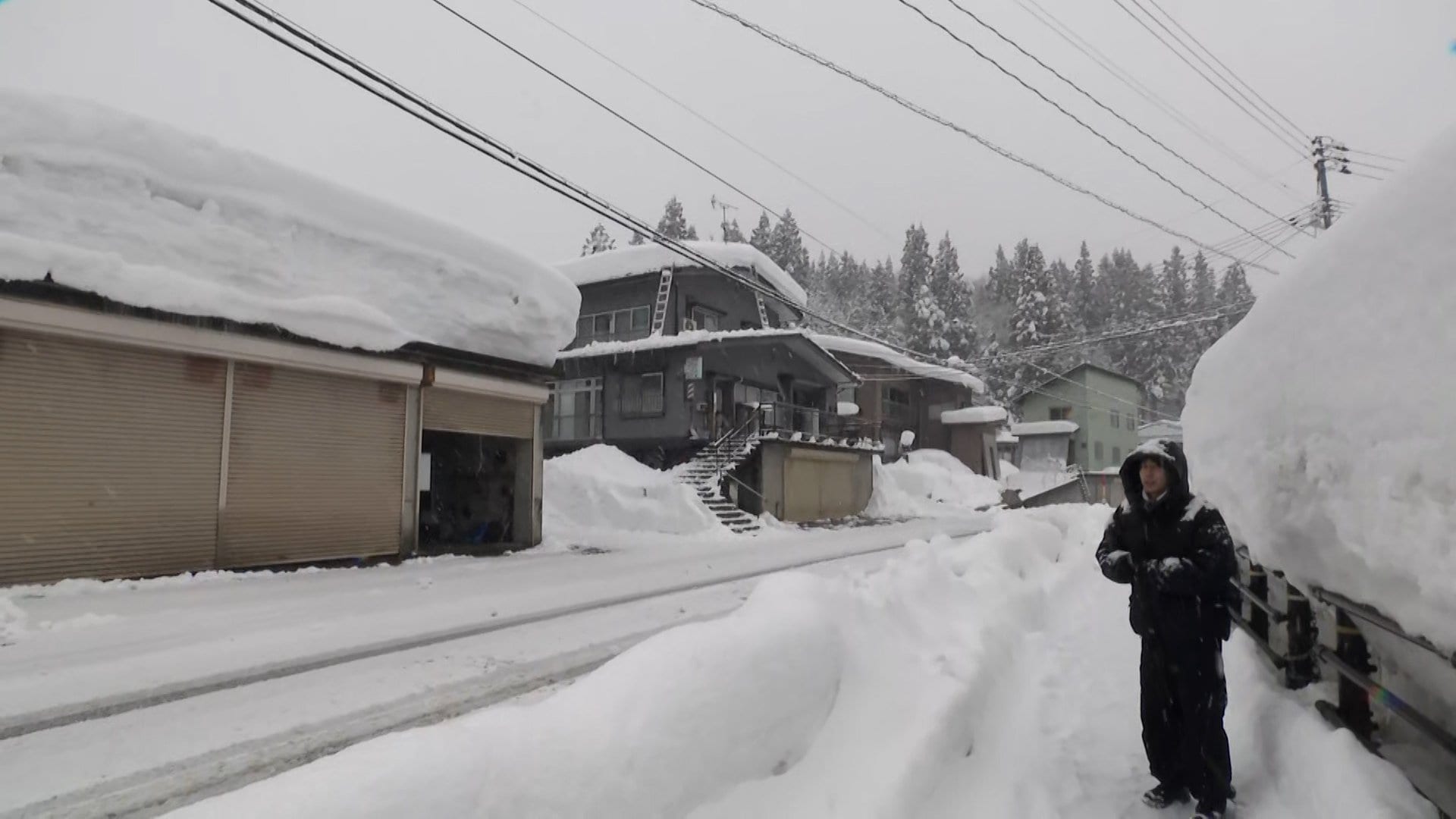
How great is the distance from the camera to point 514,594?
9.38 metres

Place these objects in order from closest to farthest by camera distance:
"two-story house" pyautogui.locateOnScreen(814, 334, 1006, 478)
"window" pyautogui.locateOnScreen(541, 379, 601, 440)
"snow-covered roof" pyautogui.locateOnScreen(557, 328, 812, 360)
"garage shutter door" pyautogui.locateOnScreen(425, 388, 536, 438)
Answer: "garage shutter door" pyautogui.locateOnScreen(425, 388, 536, 438), "snow-covered roof" pyautogui.locateOnScreen(557, 328, 812, 360), "window" pyautogui.locateOnScreen(541, 379, 601, 440), "two-story house" pyautogui.locateOnScreen(814, 334, 1006, 478)

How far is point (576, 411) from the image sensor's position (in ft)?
89.6

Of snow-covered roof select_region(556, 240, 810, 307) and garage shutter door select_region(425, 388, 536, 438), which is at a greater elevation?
snow-covered roof select_region(556, 240, 810, 307)

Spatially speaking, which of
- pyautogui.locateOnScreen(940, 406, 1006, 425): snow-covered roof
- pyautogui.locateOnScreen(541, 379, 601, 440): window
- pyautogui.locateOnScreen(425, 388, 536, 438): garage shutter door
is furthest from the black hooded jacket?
pyautogui.locateOnScreen(940, 406, 1006, 425): snow-covered roof

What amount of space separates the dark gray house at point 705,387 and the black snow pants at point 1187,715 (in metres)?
16.8

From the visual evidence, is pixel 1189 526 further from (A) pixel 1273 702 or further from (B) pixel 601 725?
(B) pixel 601 725

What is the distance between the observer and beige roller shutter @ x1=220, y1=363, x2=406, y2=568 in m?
10.6

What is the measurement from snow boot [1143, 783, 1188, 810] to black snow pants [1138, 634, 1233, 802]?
38 mm

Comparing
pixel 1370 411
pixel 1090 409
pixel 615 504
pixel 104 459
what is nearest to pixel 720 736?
pixel 1370 411

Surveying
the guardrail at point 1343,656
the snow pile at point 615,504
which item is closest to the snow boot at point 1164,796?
the guardrail at point 1343,656

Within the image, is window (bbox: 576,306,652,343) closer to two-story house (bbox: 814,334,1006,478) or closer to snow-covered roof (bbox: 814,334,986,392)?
snow-covered roof (bbox: 814,334,986,392)

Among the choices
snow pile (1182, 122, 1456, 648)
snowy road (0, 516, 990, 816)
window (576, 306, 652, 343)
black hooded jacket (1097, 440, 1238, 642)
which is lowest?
snowy road (0, 516, 990, 816)

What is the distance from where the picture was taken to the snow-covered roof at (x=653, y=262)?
26594 millimetres

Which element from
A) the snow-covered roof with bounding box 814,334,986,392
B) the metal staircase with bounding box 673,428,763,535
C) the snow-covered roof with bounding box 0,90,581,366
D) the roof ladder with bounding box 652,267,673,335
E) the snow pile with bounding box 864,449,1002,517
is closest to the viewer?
the snow-covered roof with bounding box 0,90,581,366
